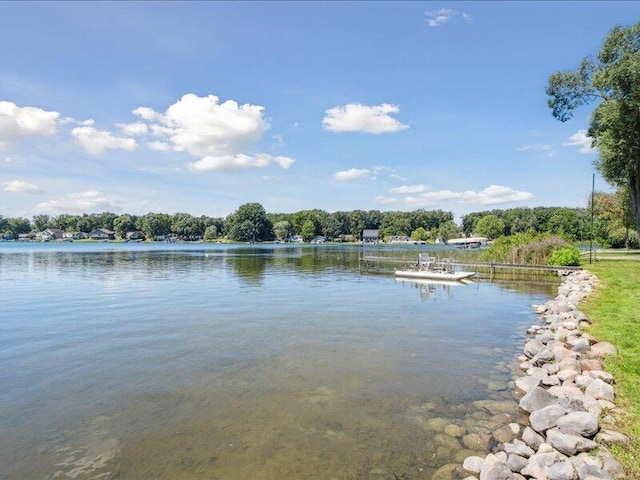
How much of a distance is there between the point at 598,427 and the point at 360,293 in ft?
72.4

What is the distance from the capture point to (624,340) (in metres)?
11.1

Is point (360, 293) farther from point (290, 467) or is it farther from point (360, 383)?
point (290, 467)

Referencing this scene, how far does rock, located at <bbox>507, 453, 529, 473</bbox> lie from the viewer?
6.18 m

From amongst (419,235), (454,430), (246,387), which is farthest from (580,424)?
(419,235)

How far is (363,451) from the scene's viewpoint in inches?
291

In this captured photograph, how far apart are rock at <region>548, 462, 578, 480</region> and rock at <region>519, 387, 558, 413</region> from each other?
8.78 ft

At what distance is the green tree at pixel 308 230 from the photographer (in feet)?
595

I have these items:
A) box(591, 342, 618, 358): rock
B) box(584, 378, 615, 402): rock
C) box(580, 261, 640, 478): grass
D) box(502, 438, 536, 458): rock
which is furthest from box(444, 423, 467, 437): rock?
box(591, 342, 618, 358): rock

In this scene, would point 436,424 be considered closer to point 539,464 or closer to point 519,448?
point 519,448

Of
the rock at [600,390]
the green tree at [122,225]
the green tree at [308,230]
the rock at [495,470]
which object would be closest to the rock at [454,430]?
the rock at [495,470]

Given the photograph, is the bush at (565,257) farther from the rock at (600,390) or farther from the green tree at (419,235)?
the green tree at (419,235)

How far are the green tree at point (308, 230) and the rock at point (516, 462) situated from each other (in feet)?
575

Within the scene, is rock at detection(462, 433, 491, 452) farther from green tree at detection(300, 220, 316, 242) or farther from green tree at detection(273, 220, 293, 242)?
green tree at detection(273, 220, 293, 242)

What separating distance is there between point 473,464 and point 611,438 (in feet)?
7.43
